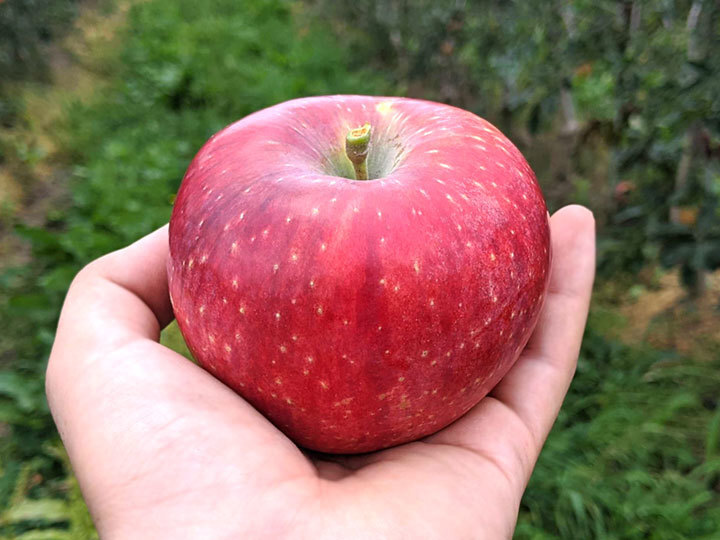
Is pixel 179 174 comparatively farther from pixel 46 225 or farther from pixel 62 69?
pixel 62 69

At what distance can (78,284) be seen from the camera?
150 cm

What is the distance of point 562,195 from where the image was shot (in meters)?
2.79

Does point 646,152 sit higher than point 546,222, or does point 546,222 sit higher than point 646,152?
point 546,222

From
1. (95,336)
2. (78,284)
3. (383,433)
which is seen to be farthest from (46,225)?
(383,433)

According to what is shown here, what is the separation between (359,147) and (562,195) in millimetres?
1862

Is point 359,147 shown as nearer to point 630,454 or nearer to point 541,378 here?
point 541,378

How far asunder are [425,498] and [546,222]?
608 millimetres

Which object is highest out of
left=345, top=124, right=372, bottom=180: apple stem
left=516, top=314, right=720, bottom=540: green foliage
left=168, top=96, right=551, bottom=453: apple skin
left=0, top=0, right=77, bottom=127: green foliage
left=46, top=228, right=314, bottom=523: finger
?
left=345, top=124, right=372, bottom=180: apple stem

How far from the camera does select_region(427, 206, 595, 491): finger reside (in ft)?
4.52

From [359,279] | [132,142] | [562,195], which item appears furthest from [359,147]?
[132,142]

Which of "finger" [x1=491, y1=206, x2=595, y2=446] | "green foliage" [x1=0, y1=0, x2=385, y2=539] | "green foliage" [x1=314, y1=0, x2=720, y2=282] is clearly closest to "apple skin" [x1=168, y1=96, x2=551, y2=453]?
"finger" [x1=491, y1=206, x2=595, y2=446]

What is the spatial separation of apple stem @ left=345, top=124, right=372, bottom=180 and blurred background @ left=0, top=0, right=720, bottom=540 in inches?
38.6

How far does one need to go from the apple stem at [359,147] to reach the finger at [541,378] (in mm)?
621

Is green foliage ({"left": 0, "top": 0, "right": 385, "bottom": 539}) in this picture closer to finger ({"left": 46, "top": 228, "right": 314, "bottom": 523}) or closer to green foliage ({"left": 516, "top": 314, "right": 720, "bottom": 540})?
finger ({"left": 46, "top": 228, "right": 314, "bottom": 523})
